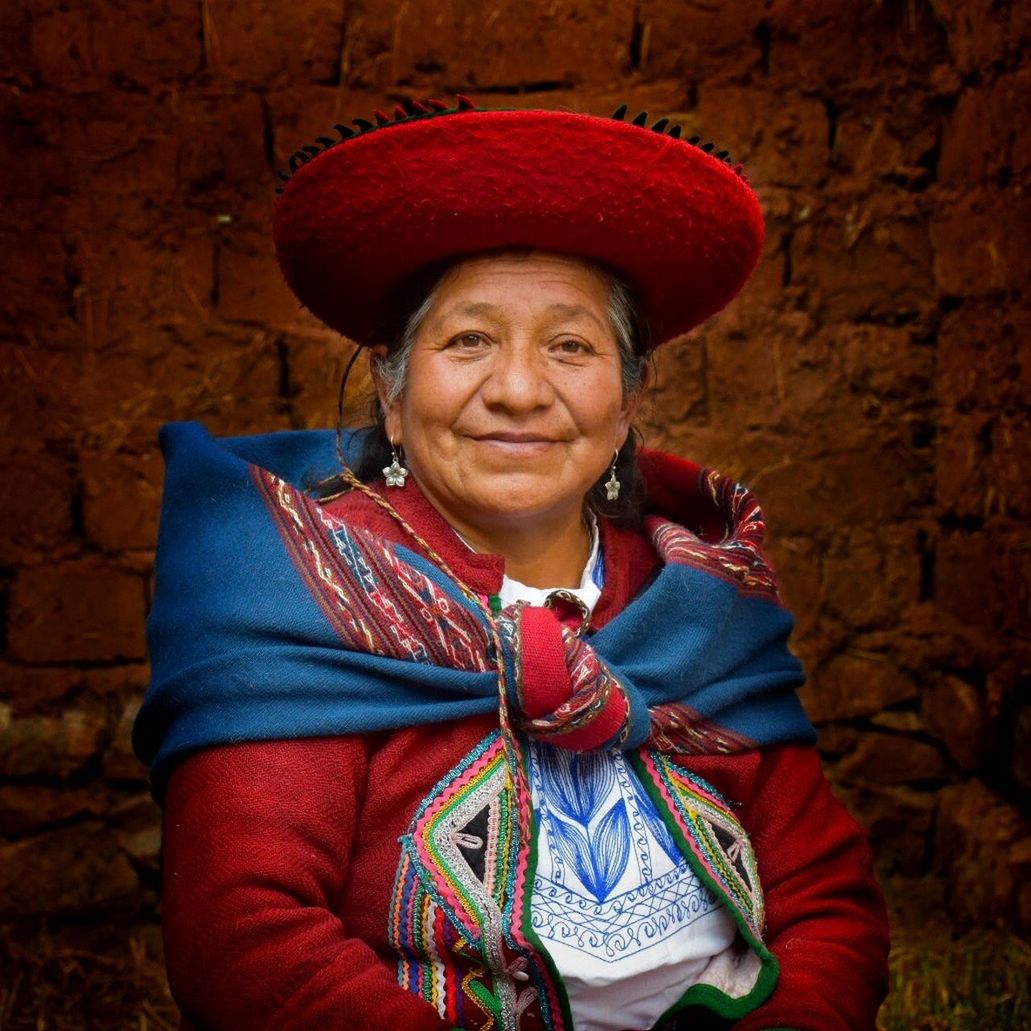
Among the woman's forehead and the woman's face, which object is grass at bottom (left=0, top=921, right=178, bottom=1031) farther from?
the woman's forehead

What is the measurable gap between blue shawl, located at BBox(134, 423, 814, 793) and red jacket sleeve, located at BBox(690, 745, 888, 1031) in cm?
11

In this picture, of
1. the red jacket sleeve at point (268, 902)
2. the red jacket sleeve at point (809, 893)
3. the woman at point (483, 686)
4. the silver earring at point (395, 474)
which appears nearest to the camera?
the red jacket sleeve at point (268, 902)

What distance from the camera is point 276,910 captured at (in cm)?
150

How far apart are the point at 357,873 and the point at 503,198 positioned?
0.97 metres

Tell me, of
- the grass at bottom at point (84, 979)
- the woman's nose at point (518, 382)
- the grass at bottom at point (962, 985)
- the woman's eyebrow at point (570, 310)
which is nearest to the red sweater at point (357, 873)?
the woman's nose at point (518, 382)

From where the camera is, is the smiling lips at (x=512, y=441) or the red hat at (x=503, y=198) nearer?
the red hat at (x=503, y=198)

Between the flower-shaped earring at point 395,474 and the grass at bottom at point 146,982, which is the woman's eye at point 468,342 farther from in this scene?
the grass at bottom at point 146,982

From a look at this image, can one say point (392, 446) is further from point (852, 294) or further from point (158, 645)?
point (852, 294)

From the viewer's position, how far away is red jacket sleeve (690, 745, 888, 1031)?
1.71m

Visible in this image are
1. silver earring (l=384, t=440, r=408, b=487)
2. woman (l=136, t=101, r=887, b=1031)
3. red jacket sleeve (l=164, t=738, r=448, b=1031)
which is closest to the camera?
red jacket sleeve (l=164, t=738, r=448, b=1031)

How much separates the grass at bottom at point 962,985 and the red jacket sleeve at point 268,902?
1623 millimetres

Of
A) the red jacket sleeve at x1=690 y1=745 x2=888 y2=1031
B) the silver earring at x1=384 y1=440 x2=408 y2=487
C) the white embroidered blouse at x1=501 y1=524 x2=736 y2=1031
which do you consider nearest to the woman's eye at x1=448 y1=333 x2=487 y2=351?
the silver earring at x1=384 y1=440 x2=408 y2=487

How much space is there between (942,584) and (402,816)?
186 centimetres

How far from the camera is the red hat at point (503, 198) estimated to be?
1.66 meters
